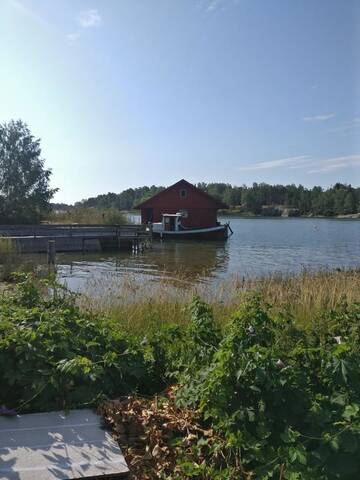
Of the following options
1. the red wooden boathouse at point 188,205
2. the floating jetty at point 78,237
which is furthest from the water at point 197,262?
the red wooden boathouse at point 188,205

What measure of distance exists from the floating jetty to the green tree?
10.4 meters

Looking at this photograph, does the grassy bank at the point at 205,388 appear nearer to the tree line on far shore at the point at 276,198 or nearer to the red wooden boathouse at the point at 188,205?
the red wooden boathouse at the point at 188,205

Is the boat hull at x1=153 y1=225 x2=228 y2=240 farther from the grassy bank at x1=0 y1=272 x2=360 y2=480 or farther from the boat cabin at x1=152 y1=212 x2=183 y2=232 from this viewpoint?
the grassy bank at x1=0 y1=272 x2=360 y2=480

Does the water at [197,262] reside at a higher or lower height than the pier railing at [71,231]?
lower

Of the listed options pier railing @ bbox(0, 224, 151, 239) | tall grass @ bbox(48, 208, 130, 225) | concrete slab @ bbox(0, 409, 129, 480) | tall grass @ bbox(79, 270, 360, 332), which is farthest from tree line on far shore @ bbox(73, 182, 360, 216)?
concrete slab @ bbox(0, 409, 129, 480)

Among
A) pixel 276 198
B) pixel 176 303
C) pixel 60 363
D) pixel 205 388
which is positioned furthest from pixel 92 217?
pixel 276 198

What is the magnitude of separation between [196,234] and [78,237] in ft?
47.5

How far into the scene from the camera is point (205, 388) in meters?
2.57

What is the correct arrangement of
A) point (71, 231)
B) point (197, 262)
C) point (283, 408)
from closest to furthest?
point (283, 408), point (197, 262), point (71, 231)

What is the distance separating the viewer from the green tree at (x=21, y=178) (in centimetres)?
4462

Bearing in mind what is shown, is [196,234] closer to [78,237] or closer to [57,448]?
[78,237]

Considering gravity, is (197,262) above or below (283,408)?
below

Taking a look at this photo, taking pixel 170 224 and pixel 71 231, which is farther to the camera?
pixel 170 224

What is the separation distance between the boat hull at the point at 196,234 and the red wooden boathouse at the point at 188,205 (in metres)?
2.70
